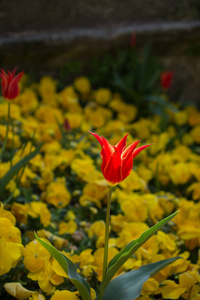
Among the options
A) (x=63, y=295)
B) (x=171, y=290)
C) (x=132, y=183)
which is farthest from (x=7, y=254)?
(x=132, y=183)

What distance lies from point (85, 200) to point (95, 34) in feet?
4.98

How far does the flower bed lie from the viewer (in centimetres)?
122

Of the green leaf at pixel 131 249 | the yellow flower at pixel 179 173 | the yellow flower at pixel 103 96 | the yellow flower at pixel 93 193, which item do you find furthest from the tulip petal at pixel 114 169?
the yellow flower at pixel 103 96

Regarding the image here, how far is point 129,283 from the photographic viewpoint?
107 cm

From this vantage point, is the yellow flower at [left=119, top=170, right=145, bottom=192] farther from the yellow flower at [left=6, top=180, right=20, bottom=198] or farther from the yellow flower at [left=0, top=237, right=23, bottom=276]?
the yellow flower at [left=0, top=237, right=23, bottom=276]

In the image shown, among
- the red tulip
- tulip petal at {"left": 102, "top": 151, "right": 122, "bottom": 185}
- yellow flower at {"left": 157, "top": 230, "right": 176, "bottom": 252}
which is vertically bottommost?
yellow flower at {"left": 157, "top": 230, "right": 176, "bottom": 252}

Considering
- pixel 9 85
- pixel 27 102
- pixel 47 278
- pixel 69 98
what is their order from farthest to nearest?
1. pixel 69 98
2. pixel 27 102
3. pixel 9 85
4. pixel 47 278

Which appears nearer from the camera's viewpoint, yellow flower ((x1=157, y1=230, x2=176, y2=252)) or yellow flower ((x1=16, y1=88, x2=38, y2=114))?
yellow flower ((x1=157, y1=230, x2=176, y2=252))

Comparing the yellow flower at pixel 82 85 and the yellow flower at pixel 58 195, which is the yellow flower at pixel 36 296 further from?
the yellow flower at pixel 82 85

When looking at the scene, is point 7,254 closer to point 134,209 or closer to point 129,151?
point 129,151

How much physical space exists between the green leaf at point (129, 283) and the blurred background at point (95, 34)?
1947mm

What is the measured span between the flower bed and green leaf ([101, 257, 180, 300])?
0.11m

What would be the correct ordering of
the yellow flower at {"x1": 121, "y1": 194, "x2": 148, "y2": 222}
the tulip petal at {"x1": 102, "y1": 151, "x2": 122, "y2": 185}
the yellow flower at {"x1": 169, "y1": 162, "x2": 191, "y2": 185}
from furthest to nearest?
the yellow flower at {"x1": 169, "y1": 162, "x2": 191, "y2": 185} → the yellow flower at {"x1": 121, "y1": 194, "x2": 148, "y2": 222} → the tulip petal at {"x1": 102, "y1": 151, "x2": 122, "y2": 185}

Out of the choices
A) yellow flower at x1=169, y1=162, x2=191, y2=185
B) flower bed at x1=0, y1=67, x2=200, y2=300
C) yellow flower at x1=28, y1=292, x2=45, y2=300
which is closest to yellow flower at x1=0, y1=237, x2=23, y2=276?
flower bed at x1=0, y1=67, x2=200, y2=300
